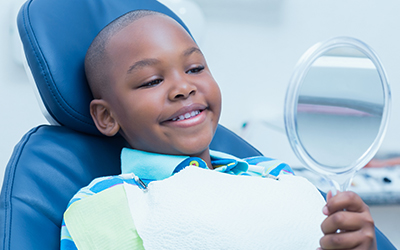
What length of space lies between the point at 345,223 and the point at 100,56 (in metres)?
0.54

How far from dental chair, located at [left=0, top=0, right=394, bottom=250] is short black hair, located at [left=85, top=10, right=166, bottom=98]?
0.07ft

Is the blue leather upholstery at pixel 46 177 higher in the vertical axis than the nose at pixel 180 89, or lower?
lower

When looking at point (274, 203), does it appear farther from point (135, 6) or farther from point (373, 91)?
point (135, 6)

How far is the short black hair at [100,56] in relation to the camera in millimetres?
831

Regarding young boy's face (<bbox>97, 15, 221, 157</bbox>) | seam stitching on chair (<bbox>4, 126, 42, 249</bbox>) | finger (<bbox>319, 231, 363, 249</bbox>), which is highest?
young boy's face (<bbox>97, 15, 221, 157</bbox>)

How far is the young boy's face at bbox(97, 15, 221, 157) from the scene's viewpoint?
0.78 metres

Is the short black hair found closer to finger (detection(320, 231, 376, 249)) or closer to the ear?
the ear

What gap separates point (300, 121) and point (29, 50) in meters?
0.52

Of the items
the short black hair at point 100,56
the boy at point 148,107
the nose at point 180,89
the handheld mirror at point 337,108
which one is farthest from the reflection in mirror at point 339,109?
the short black hair at point 100,56

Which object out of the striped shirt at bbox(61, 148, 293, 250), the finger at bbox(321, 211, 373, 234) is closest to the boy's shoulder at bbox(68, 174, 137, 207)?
the striped shirt at bbox(61, 148, 293, 250)

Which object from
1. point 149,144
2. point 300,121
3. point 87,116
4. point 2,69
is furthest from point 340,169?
point 2,69

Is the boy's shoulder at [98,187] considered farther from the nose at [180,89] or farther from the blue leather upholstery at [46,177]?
the nose at [180,89]

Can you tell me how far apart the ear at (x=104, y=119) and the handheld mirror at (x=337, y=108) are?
379 millimetres

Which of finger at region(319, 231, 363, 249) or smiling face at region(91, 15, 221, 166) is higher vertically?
smiling face at region(91, 15, 221, 166)
